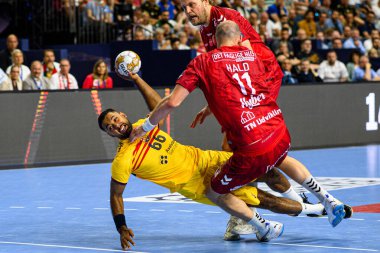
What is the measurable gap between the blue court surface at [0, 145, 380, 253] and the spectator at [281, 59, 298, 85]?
513 cm

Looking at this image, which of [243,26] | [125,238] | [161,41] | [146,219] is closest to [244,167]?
[125,238]

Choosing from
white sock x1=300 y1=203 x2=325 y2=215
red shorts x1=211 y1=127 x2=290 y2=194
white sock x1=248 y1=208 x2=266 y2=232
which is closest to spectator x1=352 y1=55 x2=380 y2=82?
white sock x1=300 y1=203 x2=325 y2=215

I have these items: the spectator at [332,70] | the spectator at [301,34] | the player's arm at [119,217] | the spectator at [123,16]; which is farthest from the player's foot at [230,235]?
the spectator at [301,34]

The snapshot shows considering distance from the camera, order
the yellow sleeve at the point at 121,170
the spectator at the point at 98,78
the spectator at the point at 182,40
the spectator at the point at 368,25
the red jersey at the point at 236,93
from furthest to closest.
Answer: the spectator at the point at 368,25 < the spectator at the point at 182,40 < the spectator at the point at 98,78 < the yellow sleeve at the point at 121,170 < the red jersey at the point at 236,93

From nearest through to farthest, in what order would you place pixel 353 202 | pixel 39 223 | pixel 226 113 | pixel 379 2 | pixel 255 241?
pixel 226 113 → pixel 255 241 → pixel 39 223 → pixel 353 202 → pixel 379 2

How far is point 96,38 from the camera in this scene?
81.7ft

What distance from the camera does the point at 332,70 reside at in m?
22.7

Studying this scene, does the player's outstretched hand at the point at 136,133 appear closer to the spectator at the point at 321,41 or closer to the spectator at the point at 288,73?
the spectator at the point at 288,73

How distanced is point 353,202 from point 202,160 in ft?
11.0

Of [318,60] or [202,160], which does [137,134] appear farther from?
[318,60]

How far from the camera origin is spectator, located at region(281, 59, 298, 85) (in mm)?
21219

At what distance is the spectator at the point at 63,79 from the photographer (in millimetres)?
18562

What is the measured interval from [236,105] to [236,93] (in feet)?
0.35

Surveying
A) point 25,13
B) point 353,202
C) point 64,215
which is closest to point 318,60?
point 25,13
